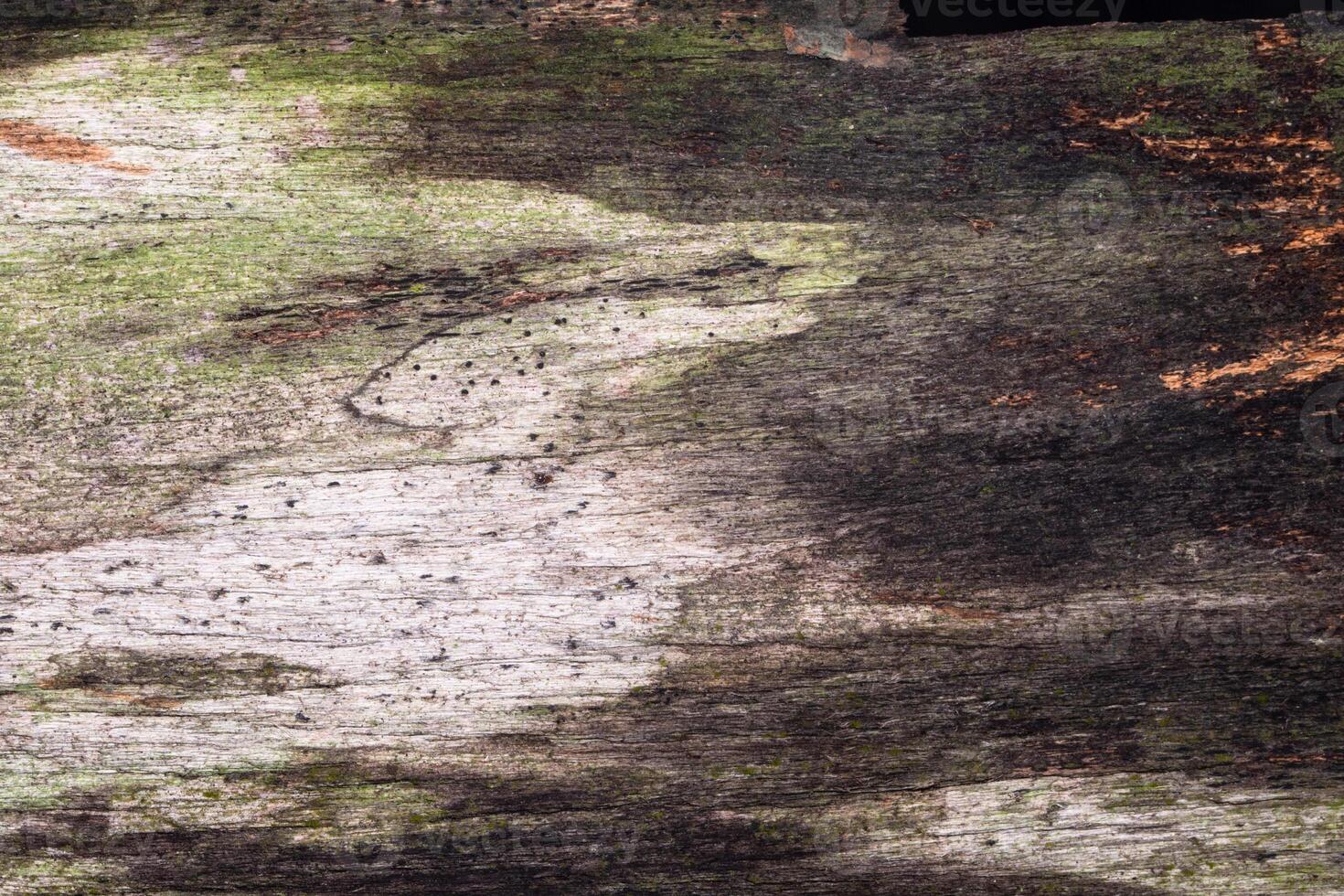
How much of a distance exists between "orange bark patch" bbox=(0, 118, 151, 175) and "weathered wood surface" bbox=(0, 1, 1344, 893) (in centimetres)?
1

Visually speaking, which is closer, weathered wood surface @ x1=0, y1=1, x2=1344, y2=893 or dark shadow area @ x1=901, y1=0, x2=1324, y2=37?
weathered wood surface @ x1=0, y1=1, x2=1344, y2=893

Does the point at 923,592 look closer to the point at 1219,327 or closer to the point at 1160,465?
the point at 1160,465

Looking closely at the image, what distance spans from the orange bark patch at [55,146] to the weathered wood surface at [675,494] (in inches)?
0.5

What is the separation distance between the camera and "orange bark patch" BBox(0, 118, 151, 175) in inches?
136

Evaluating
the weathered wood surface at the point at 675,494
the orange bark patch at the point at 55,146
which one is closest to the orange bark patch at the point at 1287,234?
the weathered wood surface at the point at 675,494

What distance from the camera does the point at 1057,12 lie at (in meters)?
4.09

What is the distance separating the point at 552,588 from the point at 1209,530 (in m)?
2.58

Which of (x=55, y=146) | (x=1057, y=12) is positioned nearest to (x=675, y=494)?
(x=55, y=146)

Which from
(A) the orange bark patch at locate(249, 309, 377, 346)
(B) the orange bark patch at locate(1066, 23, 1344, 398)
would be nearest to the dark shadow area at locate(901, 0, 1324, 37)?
(B) the orange bark patch at locate(1066, 23, 1344, 398)

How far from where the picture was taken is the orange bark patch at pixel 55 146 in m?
3.46

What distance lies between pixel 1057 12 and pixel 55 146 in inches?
173

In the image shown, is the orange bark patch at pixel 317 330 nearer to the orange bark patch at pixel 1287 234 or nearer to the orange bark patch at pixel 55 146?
the orange bark patch at pixel 55 146

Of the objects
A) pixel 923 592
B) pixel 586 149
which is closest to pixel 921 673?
pixel 923 592

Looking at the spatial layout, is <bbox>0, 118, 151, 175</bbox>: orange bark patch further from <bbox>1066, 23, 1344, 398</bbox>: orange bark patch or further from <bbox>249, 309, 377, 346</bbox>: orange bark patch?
<bbox>1066, 23, 1344, 398</bbox>: orange bark patch
